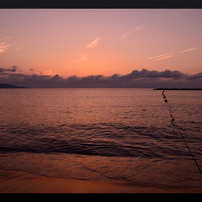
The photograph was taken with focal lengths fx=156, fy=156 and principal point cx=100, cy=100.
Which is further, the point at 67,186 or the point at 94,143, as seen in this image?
the point at 94,143

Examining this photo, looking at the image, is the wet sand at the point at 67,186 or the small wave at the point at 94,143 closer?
the wet sand at the point at 67,186

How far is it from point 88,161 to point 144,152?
390cm

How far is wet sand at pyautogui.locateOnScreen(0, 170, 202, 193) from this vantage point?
18.8 ft

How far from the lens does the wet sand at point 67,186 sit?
5720 millimetres

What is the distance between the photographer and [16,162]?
28.6ft

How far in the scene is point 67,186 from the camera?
19.7 ft

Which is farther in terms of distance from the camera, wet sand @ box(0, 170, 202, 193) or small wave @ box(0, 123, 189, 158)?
small wave @ box(0, 123, 189, 158)

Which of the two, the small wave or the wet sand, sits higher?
the wet sand

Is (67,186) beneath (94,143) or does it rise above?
above

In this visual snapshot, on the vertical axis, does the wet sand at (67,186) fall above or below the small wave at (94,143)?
above
